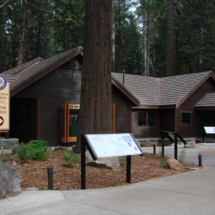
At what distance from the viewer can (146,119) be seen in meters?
22.2

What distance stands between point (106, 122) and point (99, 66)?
6.39ft

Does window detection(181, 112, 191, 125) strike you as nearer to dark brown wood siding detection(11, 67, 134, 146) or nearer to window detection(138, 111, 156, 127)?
window detection(138, 111, 156, 127)

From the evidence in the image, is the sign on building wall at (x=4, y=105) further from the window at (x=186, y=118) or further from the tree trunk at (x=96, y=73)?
the window at (x=186, y=118)

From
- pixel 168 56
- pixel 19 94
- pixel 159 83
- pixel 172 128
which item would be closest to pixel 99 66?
pixel 19 94

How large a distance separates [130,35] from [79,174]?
41.0 meters

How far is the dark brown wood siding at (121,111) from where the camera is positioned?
18.8 metres

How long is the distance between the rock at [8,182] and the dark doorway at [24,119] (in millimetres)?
9997

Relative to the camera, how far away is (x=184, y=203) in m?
5.38

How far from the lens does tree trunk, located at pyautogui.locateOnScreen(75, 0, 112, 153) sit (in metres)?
9.65

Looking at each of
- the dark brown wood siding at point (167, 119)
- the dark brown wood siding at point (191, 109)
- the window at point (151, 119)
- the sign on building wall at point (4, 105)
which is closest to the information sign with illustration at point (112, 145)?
the sign on building wall at point (4, 105)

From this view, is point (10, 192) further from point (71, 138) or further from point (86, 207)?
point (71, 138)

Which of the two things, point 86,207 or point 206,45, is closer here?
point 86,207

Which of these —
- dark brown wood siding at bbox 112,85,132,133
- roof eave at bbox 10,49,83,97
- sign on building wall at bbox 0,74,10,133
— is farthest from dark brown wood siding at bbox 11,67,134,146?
sign on building wall at bbox 0,74,10,133

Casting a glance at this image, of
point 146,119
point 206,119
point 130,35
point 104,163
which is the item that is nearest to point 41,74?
point 104,163
